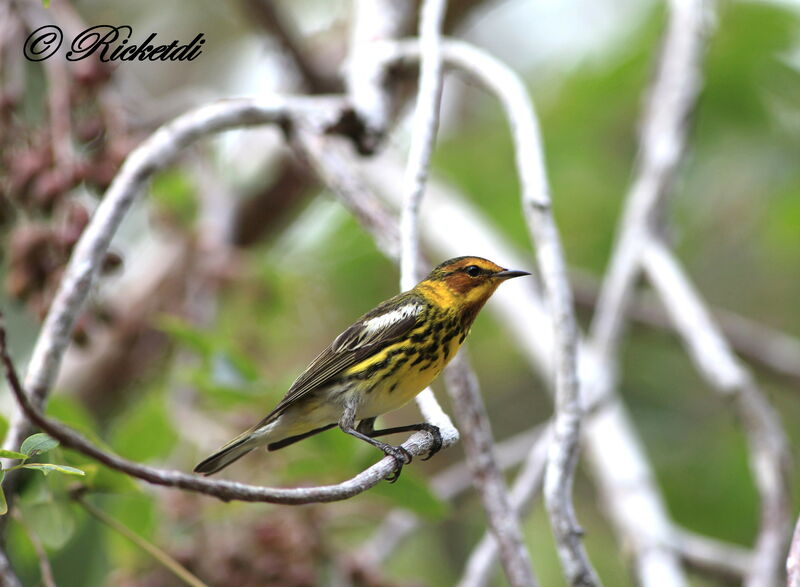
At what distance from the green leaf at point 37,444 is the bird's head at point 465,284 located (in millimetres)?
1119

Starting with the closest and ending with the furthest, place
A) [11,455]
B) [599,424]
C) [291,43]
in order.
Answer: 1. [11,455]
2. [599,424]
3. [291,43]

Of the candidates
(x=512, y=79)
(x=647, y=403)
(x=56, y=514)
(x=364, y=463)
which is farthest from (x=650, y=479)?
(x=647, y=403)

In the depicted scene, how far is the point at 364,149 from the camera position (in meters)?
3.71

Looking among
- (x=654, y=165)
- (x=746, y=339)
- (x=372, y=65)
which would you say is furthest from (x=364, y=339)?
(x=746, y=339)

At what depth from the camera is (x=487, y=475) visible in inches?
108

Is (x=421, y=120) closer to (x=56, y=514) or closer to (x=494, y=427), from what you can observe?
(x=56, y=514)

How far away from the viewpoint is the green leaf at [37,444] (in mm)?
1932

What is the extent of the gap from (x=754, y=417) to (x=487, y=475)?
1.36 meters

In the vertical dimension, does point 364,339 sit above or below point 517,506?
above

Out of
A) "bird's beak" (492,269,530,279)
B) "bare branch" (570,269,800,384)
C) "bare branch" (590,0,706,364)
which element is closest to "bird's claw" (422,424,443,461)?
"bird's beak" (492,269,530,279)

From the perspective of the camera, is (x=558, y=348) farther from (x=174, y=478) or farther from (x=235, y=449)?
(x=174, y=478)

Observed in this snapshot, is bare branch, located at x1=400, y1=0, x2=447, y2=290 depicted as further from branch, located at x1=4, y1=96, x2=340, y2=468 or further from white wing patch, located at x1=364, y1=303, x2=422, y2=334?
branch, located at x1=4, y1=96, x2=340, y2=468

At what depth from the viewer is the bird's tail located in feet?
8.89

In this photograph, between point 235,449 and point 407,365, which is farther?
point 235,449
